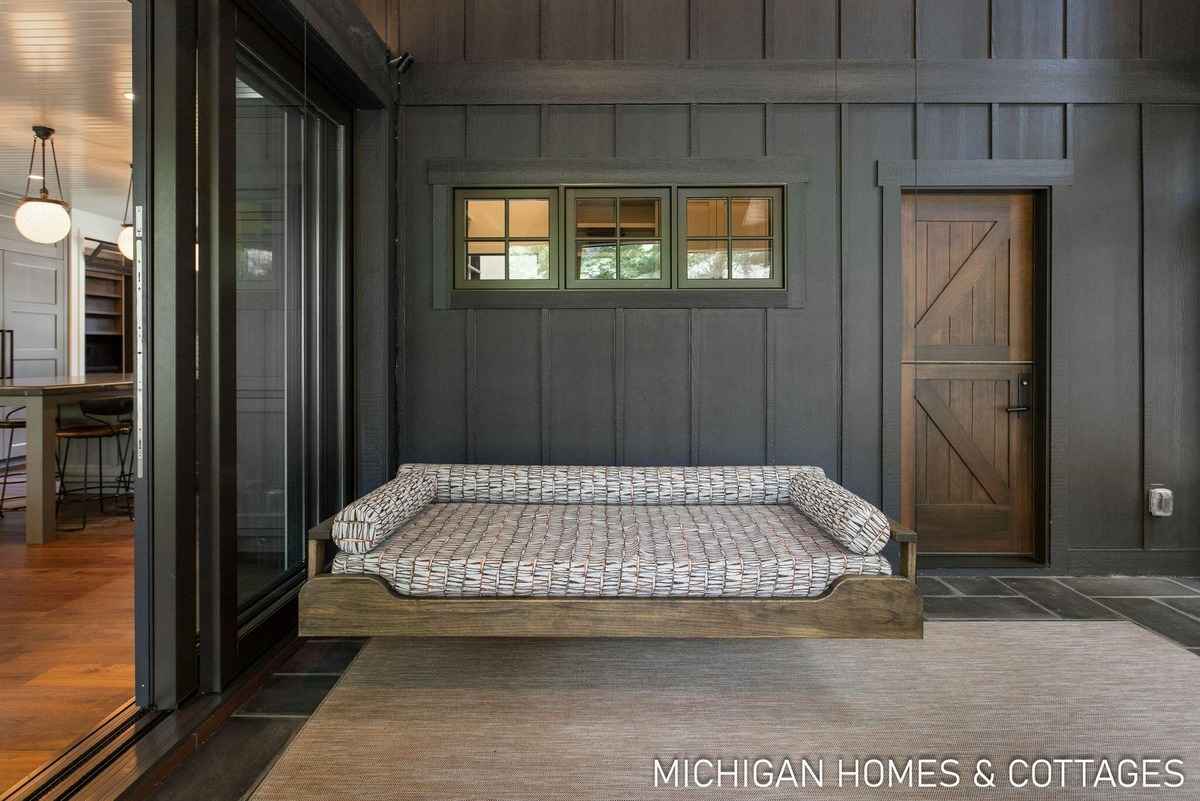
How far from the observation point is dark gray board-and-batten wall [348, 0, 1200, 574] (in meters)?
3.95

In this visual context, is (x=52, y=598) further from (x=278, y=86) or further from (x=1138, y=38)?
(x=1138, y=38)

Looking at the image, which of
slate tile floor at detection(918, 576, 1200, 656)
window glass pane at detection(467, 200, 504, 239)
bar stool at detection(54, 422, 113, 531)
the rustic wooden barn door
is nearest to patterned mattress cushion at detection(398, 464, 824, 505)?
slate tile floor at detection(918, 576, 1200, 656)

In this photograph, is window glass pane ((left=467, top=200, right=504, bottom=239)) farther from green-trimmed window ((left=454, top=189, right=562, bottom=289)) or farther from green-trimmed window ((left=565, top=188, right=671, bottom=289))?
green-trimmed window ((left=565, top=188, right=671, bottom=289))

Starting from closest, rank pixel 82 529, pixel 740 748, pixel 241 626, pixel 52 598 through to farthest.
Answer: pixel 740 748
pixel 241 626
pixel 52 598
pixel 82 529

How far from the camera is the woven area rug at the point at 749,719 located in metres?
1.99

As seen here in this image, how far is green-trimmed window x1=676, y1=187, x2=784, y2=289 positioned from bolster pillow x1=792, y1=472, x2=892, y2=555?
1.32m

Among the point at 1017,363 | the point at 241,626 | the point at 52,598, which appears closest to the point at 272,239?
the point at 241,626

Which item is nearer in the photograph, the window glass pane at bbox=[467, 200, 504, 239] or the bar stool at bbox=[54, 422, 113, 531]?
the window glass pane at bbox=[467, 200, 504, 239]

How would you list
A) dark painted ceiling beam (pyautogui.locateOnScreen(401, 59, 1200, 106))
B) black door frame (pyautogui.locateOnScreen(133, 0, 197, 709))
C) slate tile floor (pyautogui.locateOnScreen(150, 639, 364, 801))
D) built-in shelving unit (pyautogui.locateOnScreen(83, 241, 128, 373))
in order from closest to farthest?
slate tile floor (pyautogui.locateOnScreen(150, 639, 364, 801)) → black door frame (pyautogui.locateOnScreen(133, 0, 197, 709)) → dark painted ceiling beam (pyautogui.locateOnScreen(401, 59, 1200, 106)) → built-in shelving unit (pyautogui.locateOnScreen(83, 241, 128, 373))

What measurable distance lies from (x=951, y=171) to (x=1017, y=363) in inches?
47.1

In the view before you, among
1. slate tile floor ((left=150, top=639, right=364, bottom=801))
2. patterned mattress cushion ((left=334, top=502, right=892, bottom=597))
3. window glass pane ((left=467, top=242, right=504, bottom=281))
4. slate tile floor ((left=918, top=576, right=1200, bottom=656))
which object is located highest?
window glass pane ((left=467, top=242, right=504, bottom=281))

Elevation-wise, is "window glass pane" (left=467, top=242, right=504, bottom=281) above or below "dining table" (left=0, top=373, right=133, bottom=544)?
above

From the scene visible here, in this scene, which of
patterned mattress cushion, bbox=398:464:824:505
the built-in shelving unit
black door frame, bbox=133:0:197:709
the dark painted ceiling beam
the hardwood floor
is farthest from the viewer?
the built-in shelving unit

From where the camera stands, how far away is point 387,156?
3.79 m
